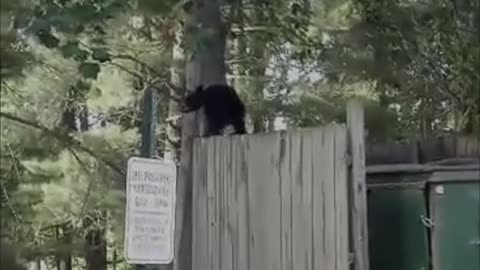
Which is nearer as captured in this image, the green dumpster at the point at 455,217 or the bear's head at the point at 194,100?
the green dumpster at the point at 455,217

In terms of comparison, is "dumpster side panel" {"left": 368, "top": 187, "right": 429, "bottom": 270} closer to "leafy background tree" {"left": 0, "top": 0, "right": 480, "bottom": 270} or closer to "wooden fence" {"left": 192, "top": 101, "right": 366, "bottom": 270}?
"wooden fence" {"left": 192, "top": 101, "right": 366, "bottom": 270}

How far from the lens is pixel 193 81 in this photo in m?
5.82

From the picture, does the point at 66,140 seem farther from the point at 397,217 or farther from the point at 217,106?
the point at 397,217

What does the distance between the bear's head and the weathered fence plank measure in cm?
75

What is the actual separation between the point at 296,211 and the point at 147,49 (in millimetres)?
3480

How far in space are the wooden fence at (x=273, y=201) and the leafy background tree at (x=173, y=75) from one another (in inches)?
34.7

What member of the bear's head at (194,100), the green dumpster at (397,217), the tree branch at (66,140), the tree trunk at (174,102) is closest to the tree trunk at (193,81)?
the bear's head at (194,100)

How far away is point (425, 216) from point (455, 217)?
0.53ft

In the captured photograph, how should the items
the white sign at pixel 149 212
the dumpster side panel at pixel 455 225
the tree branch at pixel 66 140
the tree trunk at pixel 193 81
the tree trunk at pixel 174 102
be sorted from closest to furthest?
the white sign at pixel 149 212 → the dumpster side panel at pixel 455 225 → the tree trunk at pixel 193 81 → the tree trunk at pixel 174 102 → the tree branch at pixel 66 140

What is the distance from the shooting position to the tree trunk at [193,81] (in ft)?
16.7

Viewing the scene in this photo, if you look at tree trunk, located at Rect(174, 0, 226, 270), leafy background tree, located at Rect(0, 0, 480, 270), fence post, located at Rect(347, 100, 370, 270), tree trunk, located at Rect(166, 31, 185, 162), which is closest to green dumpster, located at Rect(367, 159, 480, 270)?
fence post, located at Rect(347, 100, 370, 270)

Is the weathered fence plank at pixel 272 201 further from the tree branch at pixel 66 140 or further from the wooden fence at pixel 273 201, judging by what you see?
the tree branch at pixel 66 140

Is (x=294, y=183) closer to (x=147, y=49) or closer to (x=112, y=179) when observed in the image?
(x=147, y=49)

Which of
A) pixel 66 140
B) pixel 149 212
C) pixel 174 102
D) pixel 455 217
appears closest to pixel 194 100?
pixel 174 102
